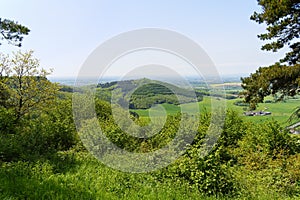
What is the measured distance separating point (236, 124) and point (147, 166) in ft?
23.6

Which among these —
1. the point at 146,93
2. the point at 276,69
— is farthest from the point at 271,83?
the point at 146,93

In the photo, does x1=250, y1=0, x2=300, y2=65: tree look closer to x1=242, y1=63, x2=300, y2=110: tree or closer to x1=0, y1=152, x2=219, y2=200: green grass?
x1=242, y1=63, x2=300, y2=110: tree

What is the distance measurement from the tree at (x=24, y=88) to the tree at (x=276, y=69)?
7924 millimetres

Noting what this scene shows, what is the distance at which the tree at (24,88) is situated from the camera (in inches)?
387

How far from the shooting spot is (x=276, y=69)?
784 cm

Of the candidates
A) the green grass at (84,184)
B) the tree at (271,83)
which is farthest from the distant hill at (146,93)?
the green grass at (84,184)

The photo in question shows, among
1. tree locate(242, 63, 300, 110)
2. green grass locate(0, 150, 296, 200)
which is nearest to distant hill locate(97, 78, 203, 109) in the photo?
tree locate(242, 63, 300, 110)

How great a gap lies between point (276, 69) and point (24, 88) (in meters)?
9.58

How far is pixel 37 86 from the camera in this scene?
398 inches

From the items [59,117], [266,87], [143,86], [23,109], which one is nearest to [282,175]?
[266,87]

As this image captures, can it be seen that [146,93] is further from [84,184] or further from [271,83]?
[84,184]

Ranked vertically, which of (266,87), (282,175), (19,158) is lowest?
(282,175)

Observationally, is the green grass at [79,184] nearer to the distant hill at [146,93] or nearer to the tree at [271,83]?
the distant hill at [146,93]

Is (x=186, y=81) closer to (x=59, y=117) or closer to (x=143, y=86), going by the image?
(x=143, y=86)
